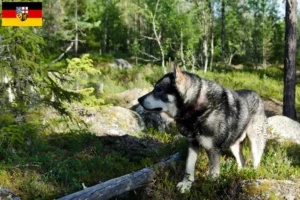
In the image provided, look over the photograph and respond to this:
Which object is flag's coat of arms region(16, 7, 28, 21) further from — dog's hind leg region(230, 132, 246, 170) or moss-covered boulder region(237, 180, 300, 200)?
moss-covered boulder region(237, 180, 300, 200)

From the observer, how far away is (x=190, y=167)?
485 centimetres

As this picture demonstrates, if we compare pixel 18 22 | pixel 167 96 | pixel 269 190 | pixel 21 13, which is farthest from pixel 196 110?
pixel 21 13

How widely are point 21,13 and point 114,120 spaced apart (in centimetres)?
437

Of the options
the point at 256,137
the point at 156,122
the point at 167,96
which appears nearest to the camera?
the point at 167,96

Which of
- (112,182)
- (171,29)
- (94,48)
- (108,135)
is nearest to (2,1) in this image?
→ (108,135)

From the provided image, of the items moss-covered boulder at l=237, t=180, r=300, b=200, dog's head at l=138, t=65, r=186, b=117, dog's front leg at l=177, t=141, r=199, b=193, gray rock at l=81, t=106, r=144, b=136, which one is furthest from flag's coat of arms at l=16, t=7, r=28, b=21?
moss-covered boulder at l=237, t=180, r=300, b=200

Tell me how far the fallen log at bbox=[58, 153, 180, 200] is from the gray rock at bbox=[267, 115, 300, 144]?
4.22 metres

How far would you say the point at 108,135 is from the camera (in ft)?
29.4

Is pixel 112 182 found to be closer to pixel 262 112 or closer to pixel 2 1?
pixel 262 112

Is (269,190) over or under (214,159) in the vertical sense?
under

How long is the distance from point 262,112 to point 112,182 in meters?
2.99

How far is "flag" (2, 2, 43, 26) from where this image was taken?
6.70m

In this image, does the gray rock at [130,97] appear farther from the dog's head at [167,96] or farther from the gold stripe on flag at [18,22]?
the dog's head at [167,96]

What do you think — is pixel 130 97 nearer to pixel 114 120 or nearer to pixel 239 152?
pixel 114 120
